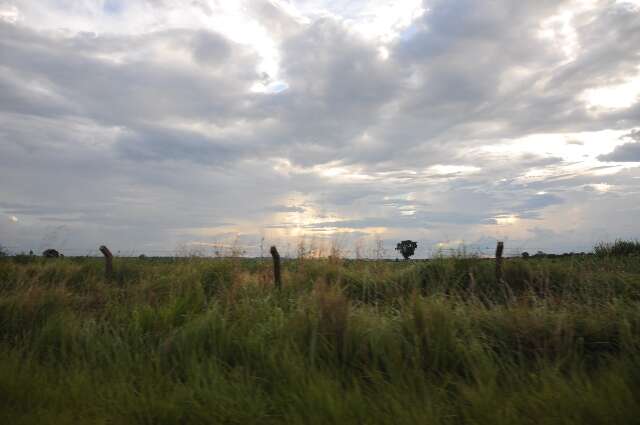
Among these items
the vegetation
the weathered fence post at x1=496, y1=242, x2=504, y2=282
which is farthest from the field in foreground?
the vegetation

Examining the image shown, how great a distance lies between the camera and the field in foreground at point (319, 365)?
459 centimetres

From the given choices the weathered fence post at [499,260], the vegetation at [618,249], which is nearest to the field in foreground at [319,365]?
the weathered fence post at [499,260]

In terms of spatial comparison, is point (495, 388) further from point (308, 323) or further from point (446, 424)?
point (308, 323)

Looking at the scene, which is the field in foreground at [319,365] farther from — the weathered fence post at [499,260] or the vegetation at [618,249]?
the vegetation at [618,249]

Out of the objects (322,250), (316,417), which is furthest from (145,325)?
(322,250)

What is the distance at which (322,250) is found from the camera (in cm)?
1581

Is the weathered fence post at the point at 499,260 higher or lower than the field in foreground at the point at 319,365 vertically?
higher

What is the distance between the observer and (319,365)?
19.3 feet

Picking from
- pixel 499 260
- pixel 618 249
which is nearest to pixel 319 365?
pixel 499 260

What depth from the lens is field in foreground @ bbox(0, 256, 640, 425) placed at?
459 cm

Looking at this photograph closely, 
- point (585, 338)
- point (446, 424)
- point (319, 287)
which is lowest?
point (446, 424)

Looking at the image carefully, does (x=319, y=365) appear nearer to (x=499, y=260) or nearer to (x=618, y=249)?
(x=499, y=260)

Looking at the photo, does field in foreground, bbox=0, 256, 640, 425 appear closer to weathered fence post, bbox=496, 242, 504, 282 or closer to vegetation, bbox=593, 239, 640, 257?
weathered fence post, bbox=496, 242, 504, 282

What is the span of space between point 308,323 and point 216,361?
1.33 metres
